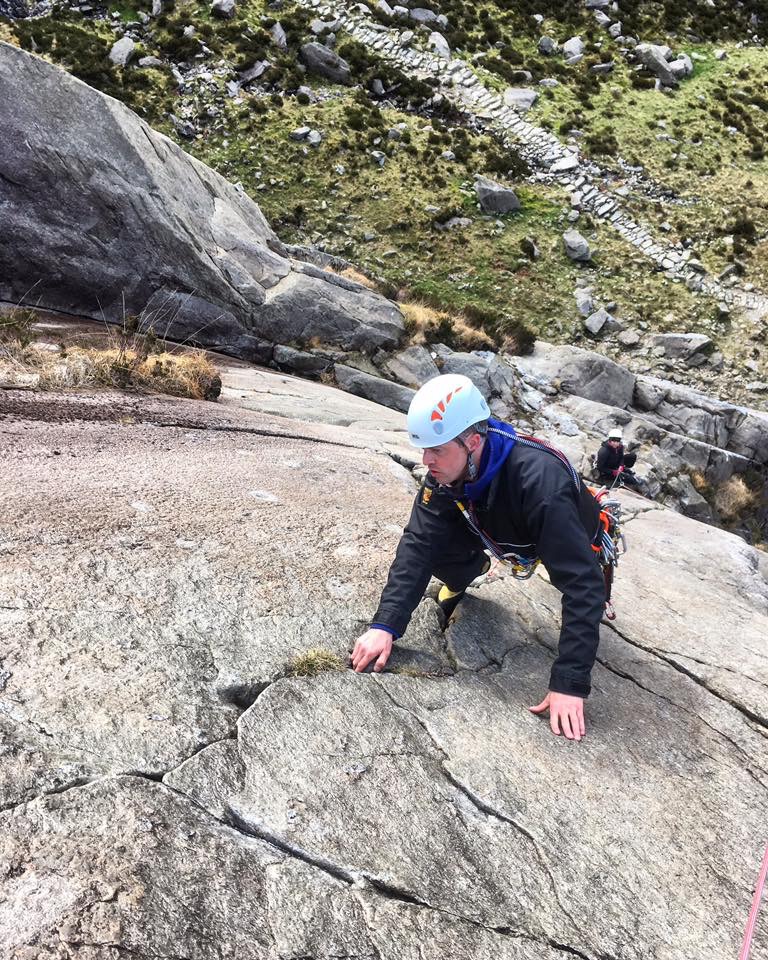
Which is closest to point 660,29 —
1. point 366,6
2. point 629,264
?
point 366,6

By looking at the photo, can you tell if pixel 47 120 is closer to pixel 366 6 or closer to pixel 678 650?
pixel 678 650

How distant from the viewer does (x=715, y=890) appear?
2.74 meters

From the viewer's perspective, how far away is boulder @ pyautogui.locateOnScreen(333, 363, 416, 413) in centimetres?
1356

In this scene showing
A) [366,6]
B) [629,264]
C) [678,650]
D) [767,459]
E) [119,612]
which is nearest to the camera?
[119,612]

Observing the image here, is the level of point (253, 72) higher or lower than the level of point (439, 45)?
lower

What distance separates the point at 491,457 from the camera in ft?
11.3

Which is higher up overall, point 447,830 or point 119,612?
point 119,612

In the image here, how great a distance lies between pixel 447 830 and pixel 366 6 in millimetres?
40887

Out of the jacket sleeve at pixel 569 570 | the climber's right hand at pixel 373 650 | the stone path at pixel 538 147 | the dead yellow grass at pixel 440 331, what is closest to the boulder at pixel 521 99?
the stone path at pixel 538 147

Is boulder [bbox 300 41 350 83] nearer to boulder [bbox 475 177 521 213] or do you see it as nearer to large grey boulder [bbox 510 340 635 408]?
boulder [bbox 475 177 521 213]

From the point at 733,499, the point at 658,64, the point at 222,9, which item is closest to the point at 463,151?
the point at 658,64

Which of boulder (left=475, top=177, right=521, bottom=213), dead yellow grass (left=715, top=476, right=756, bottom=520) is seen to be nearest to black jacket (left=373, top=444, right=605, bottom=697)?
dead yellow grass (left=715, top=476, right=756, bottom=520)

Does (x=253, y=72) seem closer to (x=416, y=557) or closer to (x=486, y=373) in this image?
(x=486, y=373)

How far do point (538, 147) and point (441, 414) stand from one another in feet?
102
